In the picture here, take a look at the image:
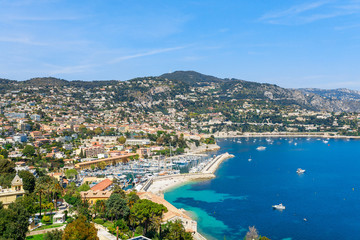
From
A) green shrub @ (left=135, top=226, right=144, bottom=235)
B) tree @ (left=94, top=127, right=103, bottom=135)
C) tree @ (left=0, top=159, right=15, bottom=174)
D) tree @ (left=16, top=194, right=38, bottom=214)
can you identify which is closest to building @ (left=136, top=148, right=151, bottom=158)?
tree @ (left=94, top=127, right=103, bottom=135)

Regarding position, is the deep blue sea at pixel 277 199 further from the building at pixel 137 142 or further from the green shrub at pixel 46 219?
the building at pixel 137 142

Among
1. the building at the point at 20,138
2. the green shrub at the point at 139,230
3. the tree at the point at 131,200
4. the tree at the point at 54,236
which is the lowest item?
the green shrub at the point at 139,230

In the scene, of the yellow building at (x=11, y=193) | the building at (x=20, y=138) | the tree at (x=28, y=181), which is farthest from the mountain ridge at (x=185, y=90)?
the yellow building at (x=11, y=193)

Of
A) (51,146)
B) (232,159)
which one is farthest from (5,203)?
(232,159)

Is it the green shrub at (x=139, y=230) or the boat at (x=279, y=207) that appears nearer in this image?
the green shrub at (x=139, y=230)

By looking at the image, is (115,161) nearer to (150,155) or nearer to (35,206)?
(150,155)

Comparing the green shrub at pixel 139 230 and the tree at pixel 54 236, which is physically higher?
the tree at pixel 54 236
